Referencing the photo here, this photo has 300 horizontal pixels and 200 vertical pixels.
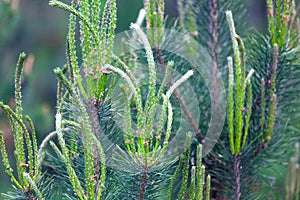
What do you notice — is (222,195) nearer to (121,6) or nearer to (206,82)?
(206,82)

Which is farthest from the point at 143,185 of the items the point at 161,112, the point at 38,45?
the point at 38,45

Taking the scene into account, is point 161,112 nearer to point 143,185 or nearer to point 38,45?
point 143,185

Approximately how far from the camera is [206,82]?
2.47 feet

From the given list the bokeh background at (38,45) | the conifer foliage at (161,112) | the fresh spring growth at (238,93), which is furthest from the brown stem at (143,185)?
the bokeh background at (38,45)

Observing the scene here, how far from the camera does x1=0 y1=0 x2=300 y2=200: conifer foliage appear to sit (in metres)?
0.52

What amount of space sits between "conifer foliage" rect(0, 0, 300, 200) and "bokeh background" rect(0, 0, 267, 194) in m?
0.71

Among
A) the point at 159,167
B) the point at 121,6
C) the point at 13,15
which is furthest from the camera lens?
the point at 121,6

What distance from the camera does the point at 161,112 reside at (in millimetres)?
512

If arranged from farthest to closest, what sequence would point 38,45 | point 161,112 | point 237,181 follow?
point 38,45, point 237,181, point 161,112

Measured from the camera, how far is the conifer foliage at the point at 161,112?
1.71 ft

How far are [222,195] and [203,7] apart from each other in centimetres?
29

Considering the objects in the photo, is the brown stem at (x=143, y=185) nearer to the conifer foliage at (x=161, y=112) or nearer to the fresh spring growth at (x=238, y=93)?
the conifer foliage at (x=161, y=112)

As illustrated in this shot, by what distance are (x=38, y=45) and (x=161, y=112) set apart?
2.43 meters

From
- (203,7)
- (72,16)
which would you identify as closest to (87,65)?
(72,16)
